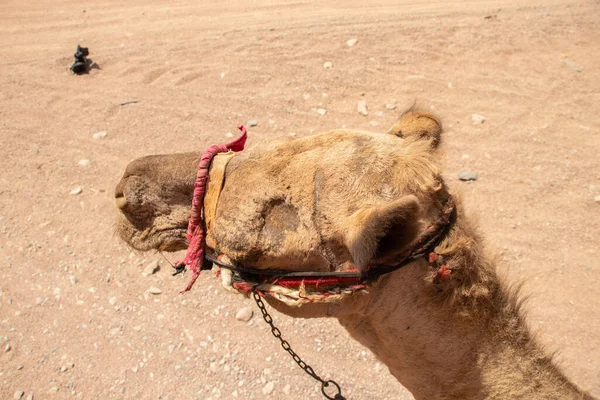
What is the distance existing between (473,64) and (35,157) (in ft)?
23.5

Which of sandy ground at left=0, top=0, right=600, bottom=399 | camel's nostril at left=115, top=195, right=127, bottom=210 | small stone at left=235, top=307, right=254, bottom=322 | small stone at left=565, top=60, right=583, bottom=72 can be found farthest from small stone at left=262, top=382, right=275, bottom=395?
small stone at left=565, top=60, right=583, bottom=72

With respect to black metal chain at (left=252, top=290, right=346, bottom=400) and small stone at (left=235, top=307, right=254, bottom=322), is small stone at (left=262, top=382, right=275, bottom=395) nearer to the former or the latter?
black metal chain at (left=252, top=290, right=346, bottom=400)

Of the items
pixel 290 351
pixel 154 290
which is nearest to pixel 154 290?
pixel 154 290

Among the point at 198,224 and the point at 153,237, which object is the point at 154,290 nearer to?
the point at 153,237

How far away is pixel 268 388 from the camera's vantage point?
169 inches

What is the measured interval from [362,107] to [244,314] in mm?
3812

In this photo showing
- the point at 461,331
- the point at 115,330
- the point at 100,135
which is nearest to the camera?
the point at 461,331

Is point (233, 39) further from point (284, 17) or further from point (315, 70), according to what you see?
point (315, 70)

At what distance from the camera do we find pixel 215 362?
4.49m

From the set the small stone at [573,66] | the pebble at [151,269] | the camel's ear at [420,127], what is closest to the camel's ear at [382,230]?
the camel's ear at [420,127]

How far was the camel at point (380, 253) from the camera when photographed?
207 centimetres

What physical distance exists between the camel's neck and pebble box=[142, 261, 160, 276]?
3.35 metres

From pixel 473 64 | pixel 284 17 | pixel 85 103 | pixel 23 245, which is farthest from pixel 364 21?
pixel 23 245

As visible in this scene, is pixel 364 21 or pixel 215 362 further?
pixel 364 21
